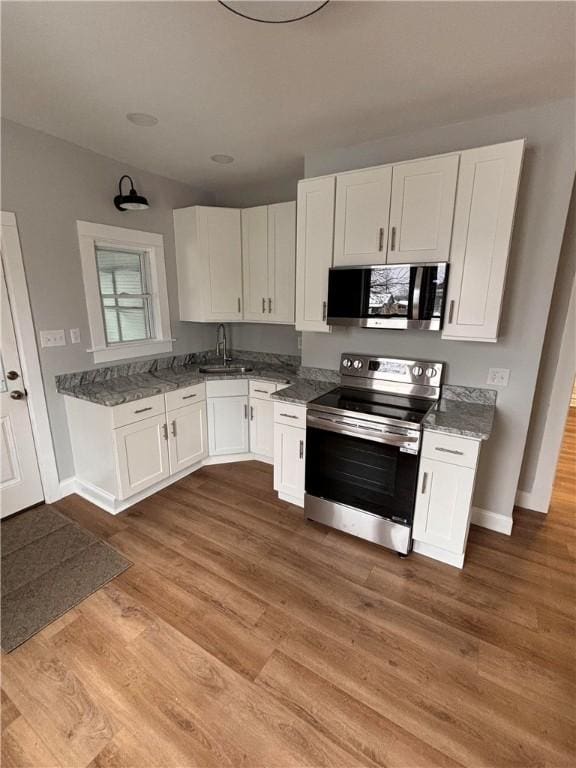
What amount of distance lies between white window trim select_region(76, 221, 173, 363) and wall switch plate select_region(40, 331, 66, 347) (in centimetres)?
21

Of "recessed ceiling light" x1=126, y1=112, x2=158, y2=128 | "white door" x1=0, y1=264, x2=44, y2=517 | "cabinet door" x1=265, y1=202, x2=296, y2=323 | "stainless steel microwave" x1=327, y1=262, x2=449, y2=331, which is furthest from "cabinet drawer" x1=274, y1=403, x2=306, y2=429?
"recessed ceiling light" x1=126, y1=112, x2=158, y2=128

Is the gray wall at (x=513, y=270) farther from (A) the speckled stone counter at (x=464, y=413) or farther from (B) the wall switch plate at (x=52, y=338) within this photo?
(B) the wall switch plate at (x=52, y=338)

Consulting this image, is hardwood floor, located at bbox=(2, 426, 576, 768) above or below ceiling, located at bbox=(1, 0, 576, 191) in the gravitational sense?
below

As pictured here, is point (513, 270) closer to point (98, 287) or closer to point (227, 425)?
point (227, 425)

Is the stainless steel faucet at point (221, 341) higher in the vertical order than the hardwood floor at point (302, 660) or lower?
higher

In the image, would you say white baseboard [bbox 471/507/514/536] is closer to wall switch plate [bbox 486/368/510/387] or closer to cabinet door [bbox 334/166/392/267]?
wall switch plate [bbox 486/368/510/387]

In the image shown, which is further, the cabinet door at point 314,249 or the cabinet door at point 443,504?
the cabinet door at point 314,249

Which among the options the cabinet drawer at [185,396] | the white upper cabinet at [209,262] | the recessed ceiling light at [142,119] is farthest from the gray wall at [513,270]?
the cabinet drawer at [185,396]

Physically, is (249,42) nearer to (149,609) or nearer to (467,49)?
(467,49)

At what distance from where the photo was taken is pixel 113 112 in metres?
2.12

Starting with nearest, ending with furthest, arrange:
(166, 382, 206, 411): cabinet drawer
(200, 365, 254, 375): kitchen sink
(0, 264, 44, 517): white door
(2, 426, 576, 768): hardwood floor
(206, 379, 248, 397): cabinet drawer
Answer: (2, 426, 576, 768): hardwood floor, (0, 264, 44, 517): white door, (166, 382, 206, 411): cabinet drawer, (206, 379, 248, 397): cabinet drawer, (200, 365, 254, 375): kitchen sink

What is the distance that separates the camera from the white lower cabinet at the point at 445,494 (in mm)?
1985

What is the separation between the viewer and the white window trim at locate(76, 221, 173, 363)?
2783 millimetres

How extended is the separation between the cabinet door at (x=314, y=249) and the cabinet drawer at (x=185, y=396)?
111 centimetres
